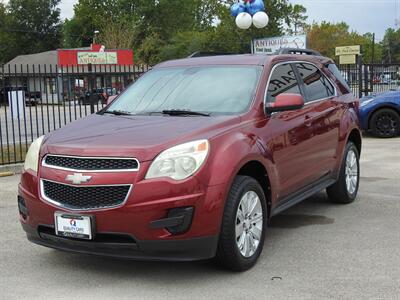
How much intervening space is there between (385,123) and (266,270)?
9.90 m

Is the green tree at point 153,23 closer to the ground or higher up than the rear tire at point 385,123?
higher up

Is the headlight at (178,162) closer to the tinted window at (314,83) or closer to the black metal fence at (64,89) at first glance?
the tinted window at (314,83)

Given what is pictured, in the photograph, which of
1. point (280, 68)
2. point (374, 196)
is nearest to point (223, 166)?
point (280, 68)

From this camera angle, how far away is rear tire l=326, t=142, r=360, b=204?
6641 mm

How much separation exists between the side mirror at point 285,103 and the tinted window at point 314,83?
36.9 inches

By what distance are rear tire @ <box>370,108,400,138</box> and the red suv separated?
8.29 meters

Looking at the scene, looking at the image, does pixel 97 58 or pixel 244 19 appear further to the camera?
pixel 97 58

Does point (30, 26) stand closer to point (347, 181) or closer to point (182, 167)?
point (347, 181)

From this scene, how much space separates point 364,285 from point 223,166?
1.36 metres

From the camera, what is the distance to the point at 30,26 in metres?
82.4

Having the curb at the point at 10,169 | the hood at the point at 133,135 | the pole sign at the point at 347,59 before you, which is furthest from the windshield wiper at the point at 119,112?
the pole sign at the point at 347,59

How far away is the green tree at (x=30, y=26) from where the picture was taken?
78562 millimetres

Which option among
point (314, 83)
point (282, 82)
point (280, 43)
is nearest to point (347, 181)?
point (314, 83)

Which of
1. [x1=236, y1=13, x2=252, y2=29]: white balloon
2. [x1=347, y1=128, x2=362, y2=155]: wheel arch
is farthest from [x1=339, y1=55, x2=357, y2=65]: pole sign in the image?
[x1=347, y1=128, x2=362, y2=155]: wheel arch
